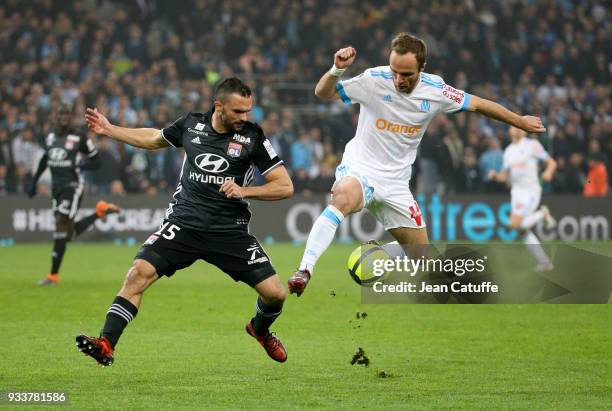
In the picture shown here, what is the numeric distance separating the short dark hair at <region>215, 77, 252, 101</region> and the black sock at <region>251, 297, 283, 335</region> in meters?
A: 1.69

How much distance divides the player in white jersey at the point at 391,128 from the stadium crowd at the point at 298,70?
14.2 meters

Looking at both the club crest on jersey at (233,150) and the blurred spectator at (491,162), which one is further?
the blurred spectator at (491,162)

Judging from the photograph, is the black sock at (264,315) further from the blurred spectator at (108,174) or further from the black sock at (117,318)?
the blurred spectator at (108,174)

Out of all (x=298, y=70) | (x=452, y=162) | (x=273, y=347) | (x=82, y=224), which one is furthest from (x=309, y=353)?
(x=298, y=70)

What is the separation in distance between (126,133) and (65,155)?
7.36m

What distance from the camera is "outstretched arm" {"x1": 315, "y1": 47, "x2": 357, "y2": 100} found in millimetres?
7953

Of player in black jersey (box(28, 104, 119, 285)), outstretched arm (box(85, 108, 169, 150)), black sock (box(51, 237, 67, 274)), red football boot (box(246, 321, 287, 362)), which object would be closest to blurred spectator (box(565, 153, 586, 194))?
player in black jersey (box(28, 104, 119, 285))

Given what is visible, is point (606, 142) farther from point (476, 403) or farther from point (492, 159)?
point (476, 403)

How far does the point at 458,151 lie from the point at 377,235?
9.10 feet

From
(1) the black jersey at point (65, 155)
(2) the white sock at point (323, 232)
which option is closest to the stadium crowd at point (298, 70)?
(1) the black jersey at point (65, 155)

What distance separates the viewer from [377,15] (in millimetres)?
29328

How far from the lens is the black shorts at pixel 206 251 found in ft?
25.8

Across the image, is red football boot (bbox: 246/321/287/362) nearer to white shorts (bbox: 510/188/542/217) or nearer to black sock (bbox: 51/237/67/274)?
black sock (bbox: 51/237/67/274)

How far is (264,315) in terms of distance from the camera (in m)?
8.48
